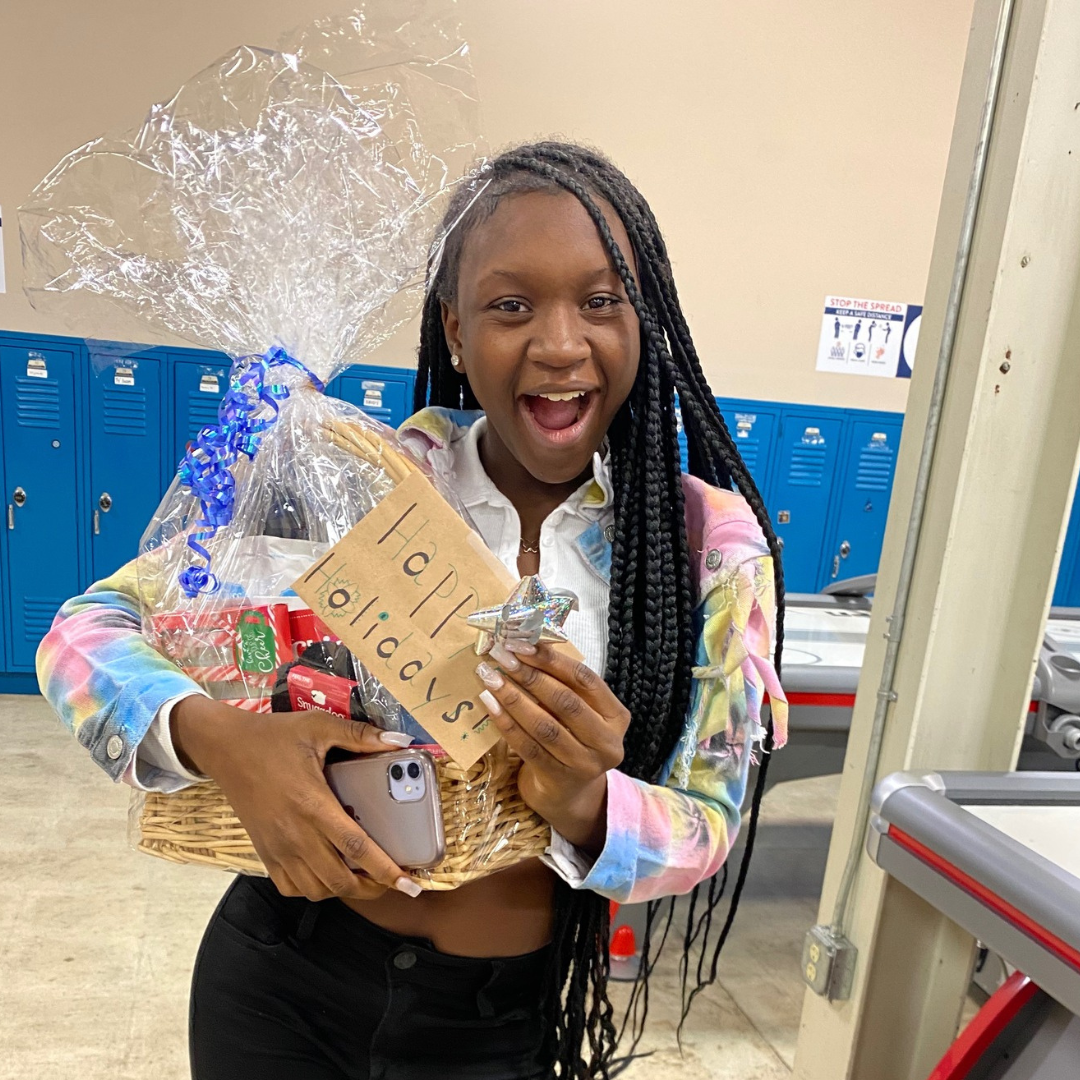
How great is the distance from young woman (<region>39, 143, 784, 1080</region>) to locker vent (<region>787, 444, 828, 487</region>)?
3.50m

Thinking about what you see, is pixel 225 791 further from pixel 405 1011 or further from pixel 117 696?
pixel 405 1011

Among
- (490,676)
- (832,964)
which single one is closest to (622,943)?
(832,964)

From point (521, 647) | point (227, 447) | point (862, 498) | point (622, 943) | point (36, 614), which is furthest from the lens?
point (862, 498)

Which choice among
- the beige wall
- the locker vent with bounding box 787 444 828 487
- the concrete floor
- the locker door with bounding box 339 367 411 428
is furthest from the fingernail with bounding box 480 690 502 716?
the locker vent with bounding box 787 444 828 487

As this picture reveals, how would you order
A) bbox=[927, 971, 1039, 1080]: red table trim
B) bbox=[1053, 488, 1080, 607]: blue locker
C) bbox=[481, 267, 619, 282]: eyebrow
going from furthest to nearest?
bbox=[1053, 488, 1080, 607]: blue locker, bbox=[927, 971, 1039, 1080]: red table trim, bbox=[481, 267, 619, 282]: eyebrow

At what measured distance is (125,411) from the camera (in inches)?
139

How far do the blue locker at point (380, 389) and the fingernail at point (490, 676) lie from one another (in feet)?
10.6

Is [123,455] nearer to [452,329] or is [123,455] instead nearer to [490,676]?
[452,329]

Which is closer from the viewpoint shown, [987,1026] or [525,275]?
[525,275]

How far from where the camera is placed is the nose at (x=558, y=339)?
76cm

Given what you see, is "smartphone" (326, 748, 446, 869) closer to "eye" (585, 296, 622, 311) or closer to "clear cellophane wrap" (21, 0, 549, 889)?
"clear cellophane wrap" (21, 0, 549, 889)

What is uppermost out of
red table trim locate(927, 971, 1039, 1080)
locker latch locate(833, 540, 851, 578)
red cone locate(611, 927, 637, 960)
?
red table trim locate(927, 971, 1039, 1080)

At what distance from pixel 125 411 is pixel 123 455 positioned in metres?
0.18

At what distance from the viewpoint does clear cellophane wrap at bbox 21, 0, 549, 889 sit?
68 centimetres
